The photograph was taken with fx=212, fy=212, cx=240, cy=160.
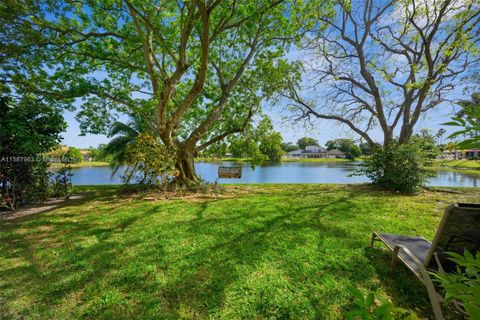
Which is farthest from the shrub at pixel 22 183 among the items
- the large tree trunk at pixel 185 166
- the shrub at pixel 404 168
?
the shrub at pixel 404 168

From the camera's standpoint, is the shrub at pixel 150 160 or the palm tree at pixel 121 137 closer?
the shrub at pixel 150 160

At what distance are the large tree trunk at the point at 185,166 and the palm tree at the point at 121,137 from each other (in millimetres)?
3035

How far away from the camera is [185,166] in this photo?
29.3 ft

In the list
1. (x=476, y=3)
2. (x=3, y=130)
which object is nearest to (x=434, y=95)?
(x=476, y=3)

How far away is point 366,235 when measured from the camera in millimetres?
4035

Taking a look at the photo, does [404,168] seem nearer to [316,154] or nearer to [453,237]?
[453,237]

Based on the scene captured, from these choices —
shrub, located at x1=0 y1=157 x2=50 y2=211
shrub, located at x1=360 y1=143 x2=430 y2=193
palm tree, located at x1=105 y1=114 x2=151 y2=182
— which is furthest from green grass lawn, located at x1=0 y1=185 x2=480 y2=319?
palm tree, located at x1=105 y1=114 x2=151 y2=182

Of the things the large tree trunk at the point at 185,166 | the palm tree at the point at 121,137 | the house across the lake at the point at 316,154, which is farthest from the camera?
the house across the lake at the point at 316,154

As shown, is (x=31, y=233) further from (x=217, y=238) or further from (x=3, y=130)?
(x=217, y=238)

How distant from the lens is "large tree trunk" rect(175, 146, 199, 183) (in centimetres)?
853

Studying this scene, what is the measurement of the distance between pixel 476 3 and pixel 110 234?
A: 40.0 ft

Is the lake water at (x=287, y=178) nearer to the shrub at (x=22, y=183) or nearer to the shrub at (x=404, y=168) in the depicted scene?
the shrub at (x=404, y=168)

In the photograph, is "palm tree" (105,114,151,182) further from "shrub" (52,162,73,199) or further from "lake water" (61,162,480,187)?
"shrub" (52,162,73,199)

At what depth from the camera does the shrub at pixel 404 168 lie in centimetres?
816
